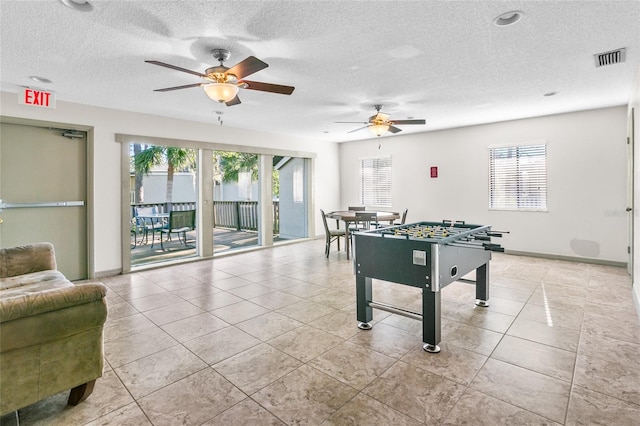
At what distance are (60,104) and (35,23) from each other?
94.9 inches

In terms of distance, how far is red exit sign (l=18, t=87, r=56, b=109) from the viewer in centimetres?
393

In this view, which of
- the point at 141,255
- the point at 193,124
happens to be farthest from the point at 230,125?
the point at 141,255

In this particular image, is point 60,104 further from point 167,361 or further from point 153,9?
point 167,361

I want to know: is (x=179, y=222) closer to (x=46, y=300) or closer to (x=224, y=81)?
(x=224, y=81)

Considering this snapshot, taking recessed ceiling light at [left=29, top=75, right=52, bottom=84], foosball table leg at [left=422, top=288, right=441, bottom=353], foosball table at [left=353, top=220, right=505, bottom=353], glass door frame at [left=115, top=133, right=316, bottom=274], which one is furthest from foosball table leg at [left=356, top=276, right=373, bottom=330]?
recessed ceiling light at [left=29, top=75, right=52, bottom=84]

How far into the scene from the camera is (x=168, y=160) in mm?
7949

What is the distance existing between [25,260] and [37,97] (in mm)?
2334

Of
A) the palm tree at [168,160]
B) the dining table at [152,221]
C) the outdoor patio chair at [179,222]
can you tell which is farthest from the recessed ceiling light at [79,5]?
the palm tree at [168,160]

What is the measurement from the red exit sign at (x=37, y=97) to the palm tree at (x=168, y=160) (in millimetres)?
3139

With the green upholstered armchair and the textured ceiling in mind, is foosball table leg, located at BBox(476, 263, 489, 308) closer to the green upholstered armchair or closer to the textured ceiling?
the textured ceiling

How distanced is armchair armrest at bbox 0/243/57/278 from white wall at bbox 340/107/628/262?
21.0ft

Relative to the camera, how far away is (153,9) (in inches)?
91.4

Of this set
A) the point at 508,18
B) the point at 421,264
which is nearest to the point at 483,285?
the point at 421,264

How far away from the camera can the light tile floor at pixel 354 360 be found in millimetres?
1848
